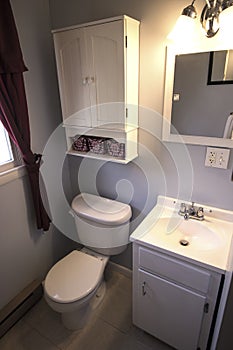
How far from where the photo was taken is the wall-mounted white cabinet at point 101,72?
46.9 inches

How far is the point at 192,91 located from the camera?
1.22 m

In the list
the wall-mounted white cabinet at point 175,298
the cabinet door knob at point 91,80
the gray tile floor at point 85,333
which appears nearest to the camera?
the wall-mounted white cabinet at point 175,298

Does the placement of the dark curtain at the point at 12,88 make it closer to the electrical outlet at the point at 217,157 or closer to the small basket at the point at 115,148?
the small basket at the point at 115,148

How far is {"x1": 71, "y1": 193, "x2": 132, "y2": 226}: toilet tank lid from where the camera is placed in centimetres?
154

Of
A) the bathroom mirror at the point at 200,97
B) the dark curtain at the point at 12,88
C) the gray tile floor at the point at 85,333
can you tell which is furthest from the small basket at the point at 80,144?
the gray tile floor at the point at 85,333

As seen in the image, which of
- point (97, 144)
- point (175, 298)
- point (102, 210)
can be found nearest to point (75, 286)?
point (102, 210)

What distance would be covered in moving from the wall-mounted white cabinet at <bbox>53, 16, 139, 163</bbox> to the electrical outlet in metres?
0.48

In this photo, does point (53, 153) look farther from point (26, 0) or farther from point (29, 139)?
point (26, 0)

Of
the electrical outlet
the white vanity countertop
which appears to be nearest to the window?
the white vanity countertop

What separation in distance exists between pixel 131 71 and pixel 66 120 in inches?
22.0

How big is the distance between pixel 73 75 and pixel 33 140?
52cm

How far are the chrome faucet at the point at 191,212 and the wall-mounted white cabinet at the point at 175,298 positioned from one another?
34 cm

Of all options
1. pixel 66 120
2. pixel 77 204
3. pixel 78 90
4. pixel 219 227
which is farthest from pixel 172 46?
pixel 77 204

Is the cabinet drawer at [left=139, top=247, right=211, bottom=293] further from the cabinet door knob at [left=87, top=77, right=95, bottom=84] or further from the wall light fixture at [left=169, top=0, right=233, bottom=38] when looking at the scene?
the wall light fixture at [left=169, top=0, right=233, bottom=38]
